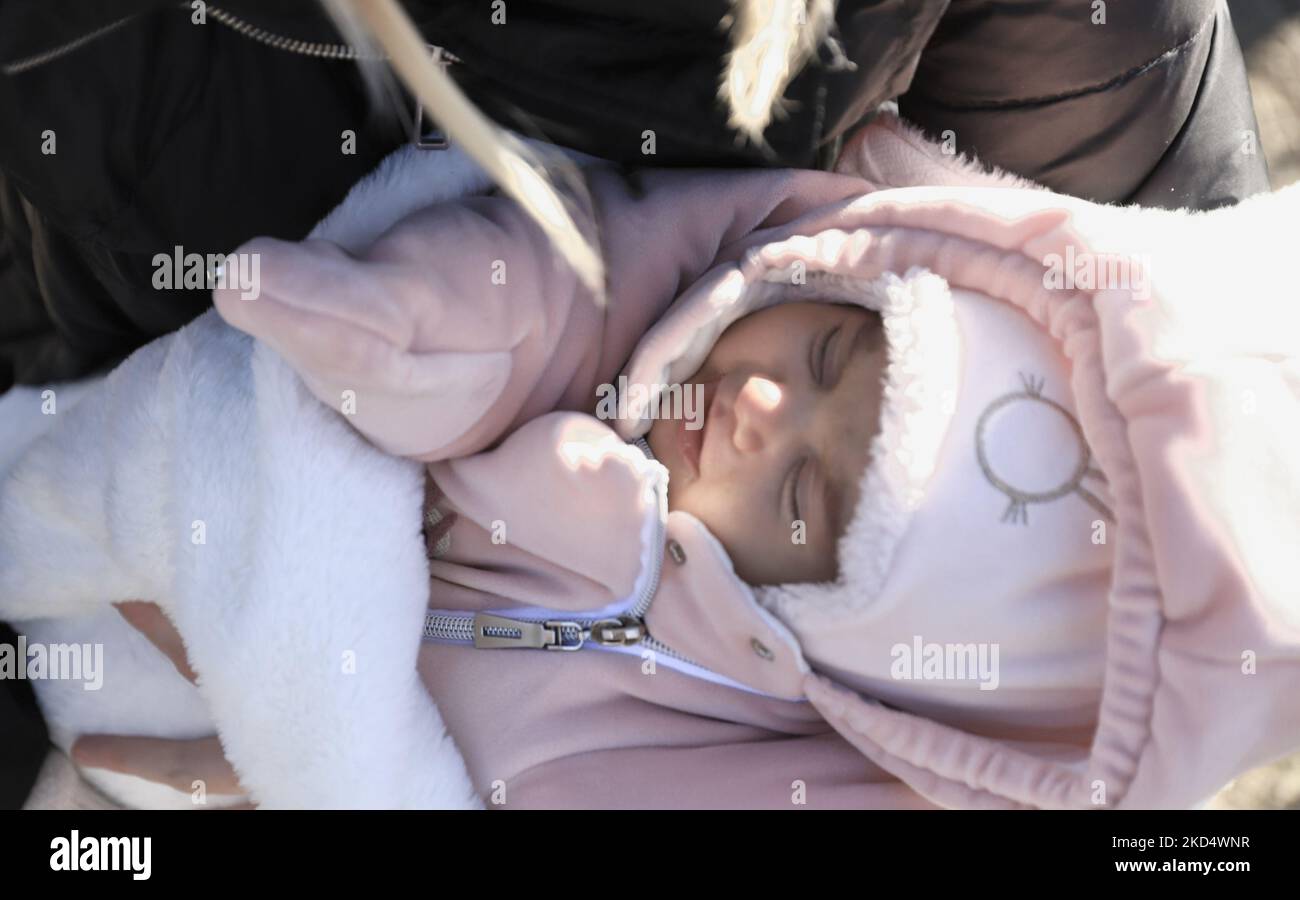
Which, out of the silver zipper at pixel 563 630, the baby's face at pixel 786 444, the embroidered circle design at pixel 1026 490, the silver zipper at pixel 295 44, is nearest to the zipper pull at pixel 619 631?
the silver zipper at pixel 563 630

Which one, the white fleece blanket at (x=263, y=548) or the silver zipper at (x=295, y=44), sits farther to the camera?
the white fleece blanket at (x=263, y=548)

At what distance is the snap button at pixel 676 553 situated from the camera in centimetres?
93

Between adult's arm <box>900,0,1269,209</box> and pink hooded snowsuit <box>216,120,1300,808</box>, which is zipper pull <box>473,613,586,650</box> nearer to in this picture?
pink hooded snowsuit <box>216,120,1300,808</box>

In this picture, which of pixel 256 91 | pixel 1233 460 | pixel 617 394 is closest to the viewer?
pixel 1233 460

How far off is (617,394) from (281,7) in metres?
0.42

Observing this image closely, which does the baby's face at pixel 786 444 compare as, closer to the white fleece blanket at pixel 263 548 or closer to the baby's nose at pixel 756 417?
the baby's nose at pixel 756 417

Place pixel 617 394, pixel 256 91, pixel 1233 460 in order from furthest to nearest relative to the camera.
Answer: pixel 617 394 < pixel 256 91 < pixel 1233 460

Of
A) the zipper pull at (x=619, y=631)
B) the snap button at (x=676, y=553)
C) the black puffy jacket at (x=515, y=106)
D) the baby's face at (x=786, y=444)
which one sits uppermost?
the black puffy jacket at (x=515, y=106)

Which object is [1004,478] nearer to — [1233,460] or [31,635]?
[1233,460]

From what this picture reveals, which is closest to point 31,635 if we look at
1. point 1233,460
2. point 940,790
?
point 940,790

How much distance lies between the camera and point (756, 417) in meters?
0.89

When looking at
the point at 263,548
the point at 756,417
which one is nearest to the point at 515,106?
the point at 756,417

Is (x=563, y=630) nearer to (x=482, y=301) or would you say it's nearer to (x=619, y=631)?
(x=619, y=631)

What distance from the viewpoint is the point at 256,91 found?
878 millimetres
